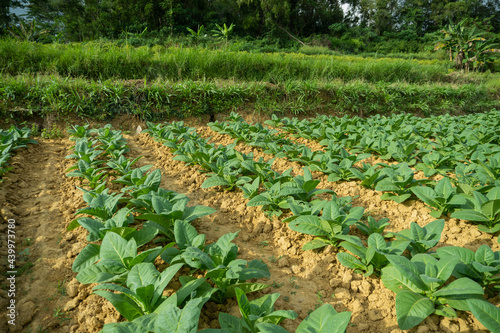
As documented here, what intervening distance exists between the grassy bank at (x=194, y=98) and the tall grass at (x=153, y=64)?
0.77 m

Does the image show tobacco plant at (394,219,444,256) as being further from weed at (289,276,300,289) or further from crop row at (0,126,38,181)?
crop row at (0,126,38,181)

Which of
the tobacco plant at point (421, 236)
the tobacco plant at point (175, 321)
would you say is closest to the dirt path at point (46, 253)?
the tobacco plant at point (175, 321)

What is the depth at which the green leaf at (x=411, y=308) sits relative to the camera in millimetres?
1265

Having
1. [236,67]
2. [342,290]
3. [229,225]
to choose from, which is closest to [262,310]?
[342,290]

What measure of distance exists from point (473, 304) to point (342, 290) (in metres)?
0.66

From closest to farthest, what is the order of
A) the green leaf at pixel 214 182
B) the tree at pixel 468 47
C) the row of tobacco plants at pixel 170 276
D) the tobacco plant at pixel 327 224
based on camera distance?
the row of tobacco plants at pixel 170 276
the tobacco plant at pixel 327 224
the green leaf at pixel 214 182
the tree at pixel 468 47

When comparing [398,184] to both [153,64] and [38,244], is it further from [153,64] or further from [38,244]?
[153,64]

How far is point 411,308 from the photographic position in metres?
1.32

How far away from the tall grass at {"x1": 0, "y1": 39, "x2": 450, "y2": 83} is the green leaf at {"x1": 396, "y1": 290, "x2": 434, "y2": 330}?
696 centimetres

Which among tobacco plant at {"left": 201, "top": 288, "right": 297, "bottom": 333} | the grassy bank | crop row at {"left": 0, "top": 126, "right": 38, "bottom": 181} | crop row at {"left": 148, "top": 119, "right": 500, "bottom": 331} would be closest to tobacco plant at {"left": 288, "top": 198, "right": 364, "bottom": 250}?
crop row at {"left": 148, "top": 119, "right": 500, "bottom": 331}

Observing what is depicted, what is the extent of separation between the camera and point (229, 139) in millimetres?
5098

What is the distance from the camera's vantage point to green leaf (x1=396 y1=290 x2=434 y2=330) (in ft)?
4.15

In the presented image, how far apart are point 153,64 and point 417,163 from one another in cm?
736

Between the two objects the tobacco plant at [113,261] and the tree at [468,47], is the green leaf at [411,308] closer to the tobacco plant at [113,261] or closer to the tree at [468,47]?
the tobacco plant at [113,261]
